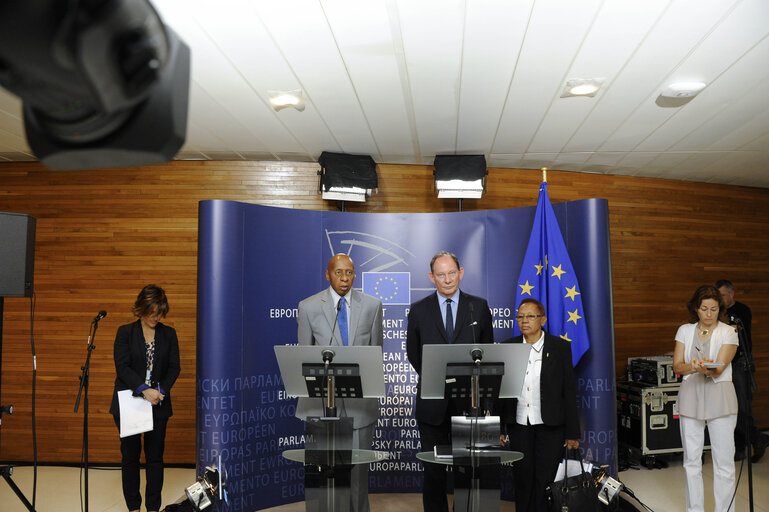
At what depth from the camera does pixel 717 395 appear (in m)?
4.08

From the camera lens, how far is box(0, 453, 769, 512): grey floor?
16.0 feet

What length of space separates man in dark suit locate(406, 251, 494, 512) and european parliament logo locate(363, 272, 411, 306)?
47.9 inches

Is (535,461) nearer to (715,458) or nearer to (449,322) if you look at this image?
(449,322)

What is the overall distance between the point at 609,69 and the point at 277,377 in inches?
137

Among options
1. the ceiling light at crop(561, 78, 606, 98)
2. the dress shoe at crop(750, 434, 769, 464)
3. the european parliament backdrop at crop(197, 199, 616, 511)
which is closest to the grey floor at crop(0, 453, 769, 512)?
the dress shoe at crop(750, 434, 769, 464)

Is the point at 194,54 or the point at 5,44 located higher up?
the point at 194,54

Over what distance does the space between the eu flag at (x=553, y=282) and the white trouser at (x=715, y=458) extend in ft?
3.05

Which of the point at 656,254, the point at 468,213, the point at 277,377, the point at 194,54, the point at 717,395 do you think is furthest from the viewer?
the point at 656,254

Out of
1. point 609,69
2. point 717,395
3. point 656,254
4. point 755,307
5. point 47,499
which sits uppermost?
point 609,69

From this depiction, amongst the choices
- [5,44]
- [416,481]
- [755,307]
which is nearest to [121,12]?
[5,44]

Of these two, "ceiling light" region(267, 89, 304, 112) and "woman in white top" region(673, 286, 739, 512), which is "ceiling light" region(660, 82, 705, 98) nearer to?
"woman in white top" region(673, 286, 739, 512)

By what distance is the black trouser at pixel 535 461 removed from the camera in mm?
3859

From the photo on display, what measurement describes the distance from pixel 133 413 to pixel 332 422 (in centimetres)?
190

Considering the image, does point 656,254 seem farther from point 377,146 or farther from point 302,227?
point 302,227
